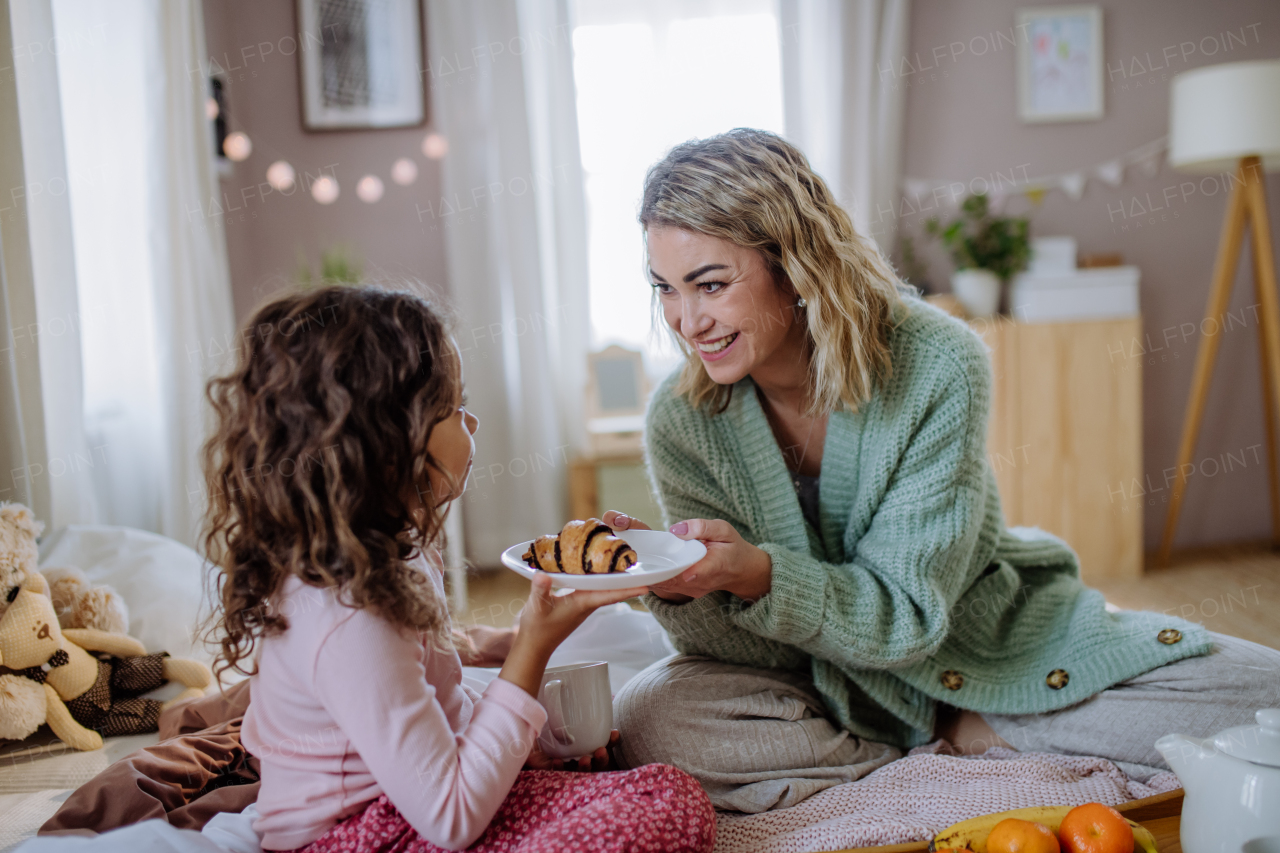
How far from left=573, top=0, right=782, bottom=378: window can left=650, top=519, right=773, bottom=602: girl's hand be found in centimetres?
217

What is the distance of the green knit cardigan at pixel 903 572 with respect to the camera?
1.34m

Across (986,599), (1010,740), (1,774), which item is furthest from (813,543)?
(1,774)

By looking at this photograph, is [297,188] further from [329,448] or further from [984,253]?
[329,448]

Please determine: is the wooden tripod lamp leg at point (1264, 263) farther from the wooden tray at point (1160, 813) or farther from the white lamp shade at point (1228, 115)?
Result: the wooden tray at point (1160, 813)

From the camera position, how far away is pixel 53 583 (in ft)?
5.08

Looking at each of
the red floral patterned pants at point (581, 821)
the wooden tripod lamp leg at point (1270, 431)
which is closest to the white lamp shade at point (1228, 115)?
the wooden tripod lamp leg at point (1270, 431)

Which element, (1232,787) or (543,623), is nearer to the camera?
(1232,787)

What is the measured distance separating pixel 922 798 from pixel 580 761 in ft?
1.45

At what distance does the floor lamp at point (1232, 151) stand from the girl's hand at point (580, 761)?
250 cm

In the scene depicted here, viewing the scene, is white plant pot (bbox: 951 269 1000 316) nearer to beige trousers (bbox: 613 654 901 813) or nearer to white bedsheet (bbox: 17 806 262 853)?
beige trousers (bbox: 613 654 901 813)

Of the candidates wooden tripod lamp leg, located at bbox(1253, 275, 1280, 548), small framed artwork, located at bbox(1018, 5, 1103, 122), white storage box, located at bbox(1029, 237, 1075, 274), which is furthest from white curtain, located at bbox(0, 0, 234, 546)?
wooden tripod lamp leg, located at bbox(1253, 275, 1280, 548)

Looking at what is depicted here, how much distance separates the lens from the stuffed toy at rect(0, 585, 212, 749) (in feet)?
4.50

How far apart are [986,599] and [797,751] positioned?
41 cm

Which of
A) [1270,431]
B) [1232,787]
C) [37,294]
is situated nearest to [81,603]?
[37,294]
